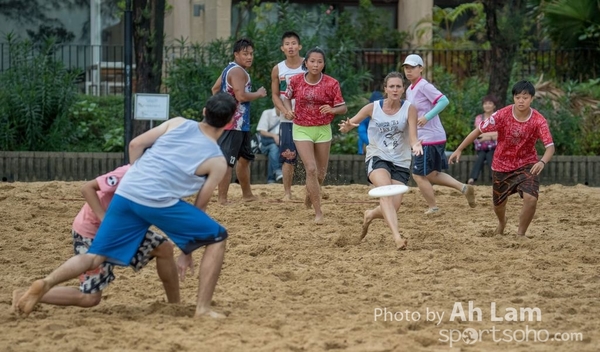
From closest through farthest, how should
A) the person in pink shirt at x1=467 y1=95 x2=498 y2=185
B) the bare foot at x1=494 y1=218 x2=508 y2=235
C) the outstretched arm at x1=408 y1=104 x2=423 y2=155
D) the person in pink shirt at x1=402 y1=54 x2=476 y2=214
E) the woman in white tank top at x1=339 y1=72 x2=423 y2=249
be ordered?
the outstretched arm at x1=408 y1=104 x2=423 y2=155
the woman in white tank top at x1=339 y1=72 x2=423 y2=249
the bare foot at x1=494 y1=218 x2=508 y2=235
the person in pink shirt at x1=402 y1=54 x2=476 y2=214
the person in pink shirt at x1=467 y1=95 x2=498 y2=185

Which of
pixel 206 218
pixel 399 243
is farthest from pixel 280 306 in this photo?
pixel 399 243

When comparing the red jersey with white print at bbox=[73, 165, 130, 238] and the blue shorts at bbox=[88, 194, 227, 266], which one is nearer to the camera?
the blue shorts at bbox=[88, 194, 227, 266]

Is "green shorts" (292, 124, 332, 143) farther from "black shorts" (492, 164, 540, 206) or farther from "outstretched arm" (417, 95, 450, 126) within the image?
"black shorts" (492, 164, 540, 206)

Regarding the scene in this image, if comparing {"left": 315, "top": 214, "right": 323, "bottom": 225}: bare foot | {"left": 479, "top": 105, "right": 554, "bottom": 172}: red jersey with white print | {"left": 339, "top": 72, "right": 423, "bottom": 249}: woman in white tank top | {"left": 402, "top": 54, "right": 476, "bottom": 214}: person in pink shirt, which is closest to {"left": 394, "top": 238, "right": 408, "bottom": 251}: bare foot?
{"left": 339, "top": 72, "right": 423, "bottom": 249}: woman in white tank top

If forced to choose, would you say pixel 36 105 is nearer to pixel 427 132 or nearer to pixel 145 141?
pixel 427 132

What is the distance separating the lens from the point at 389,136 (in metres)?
9.62

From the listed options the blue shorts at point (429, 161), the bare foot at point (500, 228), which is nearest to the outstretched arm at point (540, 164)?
the bare foot at point (500, 228)

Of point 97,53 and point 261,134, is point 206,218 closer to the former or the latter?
point 261,134

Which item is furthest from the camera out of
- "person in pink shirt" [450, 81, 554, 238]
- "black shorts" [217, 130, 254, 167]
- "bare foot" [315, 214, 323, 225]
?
"black shorts" [217, 130, 254, 167]

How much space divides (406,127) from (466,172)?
22.8 ft

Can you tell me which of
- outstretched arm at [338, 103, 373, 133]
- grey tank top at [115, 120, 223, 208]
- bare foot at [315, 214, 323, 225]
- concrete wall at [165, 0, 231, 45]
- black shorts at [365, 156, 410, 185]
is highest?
concrete wall at [165, 0, 231, 45]

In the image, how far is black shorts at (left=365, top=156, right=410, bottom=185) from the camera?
9609mm

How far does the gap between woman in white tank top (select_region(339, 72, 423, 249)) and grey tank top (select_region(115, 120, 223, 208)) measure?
321 centimetres

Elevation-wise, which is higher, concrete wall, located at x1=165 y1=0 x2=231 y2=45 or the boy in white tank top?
concrete wall, located at x1=165 y1=0 x2=231 y2=45
